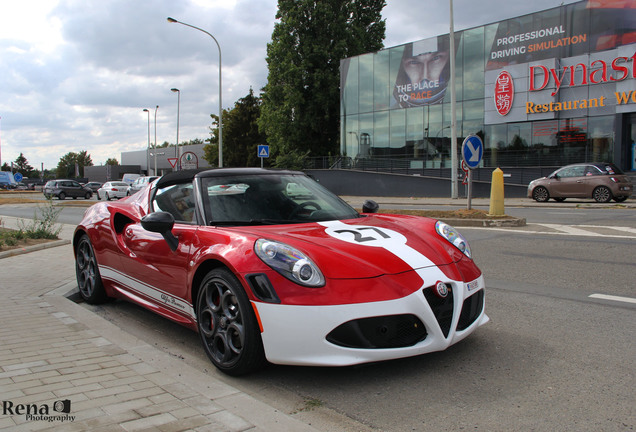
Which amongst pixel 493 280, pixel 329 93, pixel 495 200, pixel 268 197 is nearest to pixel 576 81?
pixel 495 200

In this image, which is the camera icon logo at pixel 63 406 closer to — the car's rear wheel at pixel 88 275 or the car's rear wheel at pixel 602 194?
the car's rear wheel at pixel 88 275

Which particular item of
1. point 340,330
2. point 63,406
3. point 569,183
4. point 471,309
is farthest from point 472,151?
point 63,406

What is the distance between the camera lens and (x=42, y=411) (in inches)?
107

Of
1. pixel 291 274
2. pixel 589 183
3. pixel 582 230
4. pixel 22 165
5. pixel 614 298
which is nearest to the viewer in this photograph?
pixel 291 274

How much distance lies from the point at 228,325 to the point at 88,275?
9.35 ft

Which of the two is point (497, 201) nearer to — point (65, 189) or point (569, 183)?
point (569, 183)

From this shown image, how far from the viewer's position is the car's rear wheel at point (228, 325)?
10.3 feet

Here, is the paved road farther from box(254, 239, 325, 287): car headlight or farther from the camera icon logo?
the camera icon logo

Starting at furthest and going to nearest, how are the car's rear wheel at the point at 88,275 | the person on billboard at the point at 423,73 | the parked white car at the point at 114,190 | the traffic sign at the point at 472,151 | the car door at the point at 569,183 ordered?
1. the parked white car at the point at 114,190
2. the person on billboard at the point at 423,73
3. the car door at the point at 569,183
4. the traffic sign at the point at 472,151
5. the car's rear wheel at the point at 88,275

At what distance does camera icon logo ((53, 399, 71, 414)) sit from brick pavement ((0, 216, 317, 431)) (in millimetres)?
19

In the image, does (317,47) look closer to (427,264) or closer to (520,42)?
(520,42)

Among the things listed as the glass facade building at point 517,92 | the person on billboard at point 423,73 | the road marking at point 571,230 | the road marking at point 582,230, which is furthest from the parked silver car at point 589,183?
Answer: the person on billboard at point 423,73

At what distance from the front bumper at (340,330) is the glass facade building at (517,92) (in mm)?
26548

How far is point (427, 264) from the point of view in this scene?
3.34 m
